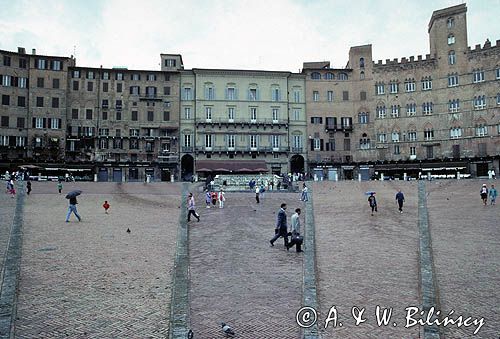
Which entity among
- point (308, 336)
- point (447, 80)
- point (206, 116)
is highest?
point (447, 80)

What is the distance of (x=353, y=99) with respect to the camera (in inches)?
2638

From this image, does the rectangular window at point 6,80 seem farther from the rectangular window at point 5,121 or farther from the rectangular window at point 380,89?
the rectangular window at point 380,89

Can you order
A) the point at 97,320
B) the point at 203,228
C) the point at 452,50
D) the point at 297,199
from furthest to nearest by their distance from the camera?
1. the point at 452,50
2. the point at 297,199
3. the point at 203,228
4. the point at 97,320

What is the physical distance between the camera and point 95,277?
1075 cm

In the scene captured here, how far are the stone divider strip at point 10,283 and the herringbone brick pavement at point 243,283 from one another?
11.0 ft

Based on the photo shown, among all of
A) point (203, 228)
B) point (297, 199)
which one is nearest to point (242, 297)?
point (203, 228)

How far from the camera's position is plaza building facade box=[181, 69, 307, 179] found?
6375 centimetres

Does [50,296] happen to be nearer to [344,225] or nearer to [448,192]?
[344,225]

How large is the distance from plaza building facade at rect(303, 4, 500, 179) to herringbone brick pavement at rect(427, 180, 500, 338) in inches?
1432

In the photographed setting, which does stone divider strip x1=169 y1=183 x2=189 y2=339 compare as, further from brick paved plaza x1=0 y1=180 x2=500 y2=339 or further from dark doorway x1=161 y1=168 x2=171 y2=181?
dark doorway x1=161 y1=168 x2=171 y2=181

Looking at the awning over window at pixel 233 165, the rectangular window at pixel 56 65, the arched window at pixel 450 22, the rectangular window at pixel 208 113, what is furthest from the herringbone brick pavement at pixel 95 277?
the arched window at pixel 450 22

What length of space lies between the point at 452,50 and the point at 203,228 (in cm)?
5589

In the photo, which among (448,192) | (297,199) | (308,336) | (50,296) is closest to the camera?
(308,336)

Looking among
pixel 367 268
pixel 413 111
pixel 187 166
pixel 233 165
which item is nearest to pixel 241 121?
pixel 233 165
